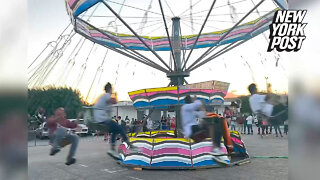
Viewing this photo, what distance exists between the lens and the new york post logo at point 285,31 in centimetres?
531

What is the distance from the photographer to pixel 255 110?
25.7 ft

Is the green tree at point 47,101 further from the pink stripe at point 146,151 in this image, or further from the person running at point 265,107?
the person running at point 265,107

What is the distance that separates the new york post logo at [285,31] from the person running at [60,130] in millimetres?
4529

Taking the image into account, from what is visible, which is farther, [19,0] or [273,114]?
[273,114]

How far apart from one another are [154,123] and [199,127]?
12037mm

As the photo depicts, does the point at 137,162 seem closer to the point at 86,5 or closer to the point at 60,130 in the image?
the point at 60,130

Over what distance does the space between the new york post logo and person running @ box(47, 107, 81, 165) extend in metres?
4.53

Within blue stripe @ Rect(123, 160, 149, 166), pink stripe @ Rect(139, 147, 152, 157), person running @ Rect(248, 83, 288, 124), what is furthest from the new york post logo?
blue stripe @ Rect(123, 160, 149, 166)

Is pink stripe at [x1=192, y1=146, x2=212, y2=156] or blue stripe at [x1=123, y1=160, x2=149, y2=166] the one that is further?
blue stripe at [x1=123, y1=160, x2=149, y2=166]

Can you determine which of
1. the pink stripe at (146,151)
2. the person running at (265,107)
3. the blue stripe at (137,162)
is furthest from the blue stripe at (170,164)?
the person running at (265,107)

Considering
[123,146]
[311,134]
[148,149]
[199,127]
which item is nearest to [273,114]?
[199,127]

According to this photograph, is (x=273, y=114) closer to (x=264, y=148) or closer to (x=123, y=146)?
(x=123, y=146)

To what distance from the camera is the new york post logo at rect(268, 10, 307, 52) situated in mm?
5314

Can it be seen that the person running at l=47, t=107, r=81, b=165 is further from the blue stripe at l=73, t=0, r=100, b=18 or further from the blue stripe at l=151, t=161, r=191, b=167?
the blue stripe at l=151, t=161, r=191, b=167
